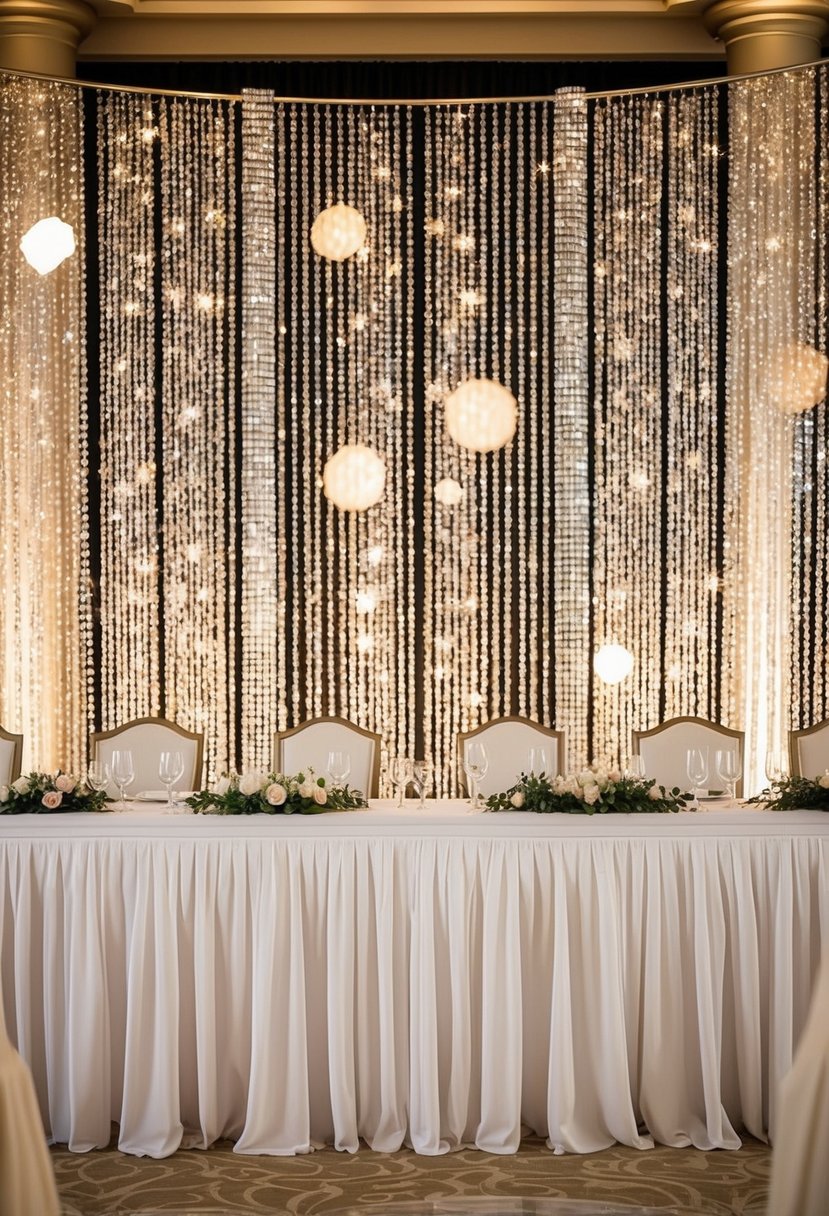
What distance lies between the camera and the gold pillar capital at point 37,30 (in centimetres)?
691

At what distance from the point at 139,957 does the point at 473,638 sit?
3.55m

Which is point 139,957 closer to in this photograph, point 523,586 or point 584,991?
point 584,991

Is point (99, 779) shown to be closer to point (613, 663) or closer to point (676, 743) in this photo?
point (676, 743)

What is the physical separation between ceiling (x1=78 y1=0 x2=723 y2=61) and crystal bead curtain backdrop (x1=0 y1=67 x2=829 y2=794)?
0.94ft

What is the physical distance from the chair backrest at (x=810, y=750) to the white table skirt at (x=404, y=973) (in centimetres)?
139

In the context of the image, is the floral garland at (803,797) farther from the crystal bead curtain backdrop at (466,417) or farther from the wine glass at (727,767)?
the crystal bead curtain backdrop at (466,417)

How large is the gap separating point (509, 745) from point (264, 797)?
1541 mm

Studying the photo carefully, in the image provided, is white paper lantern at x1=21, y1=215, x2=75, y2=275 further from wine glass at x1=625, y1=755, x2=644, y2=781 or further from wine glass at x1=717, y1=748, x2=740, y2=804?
wine glass at x1=717, y1=748, x2=740, y2=804

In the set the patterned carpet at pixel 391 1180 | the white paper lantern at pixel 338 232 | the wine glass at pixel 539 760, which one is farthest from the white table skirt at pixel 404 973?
the white paper lantern at pixel 338 232

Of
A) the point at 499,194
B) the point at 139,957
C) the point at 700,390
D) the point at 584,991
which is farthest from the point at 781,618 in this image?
the point at 139,957

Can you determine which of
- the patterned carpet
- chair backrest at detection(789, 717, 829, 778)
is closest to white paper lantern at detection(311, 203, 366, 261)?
chair backrest at detection(789, 717, 829, 778)

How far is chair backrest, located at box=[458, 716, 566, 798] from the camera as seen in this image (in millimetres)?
5375

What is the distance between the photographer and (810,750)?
5395 millimetres

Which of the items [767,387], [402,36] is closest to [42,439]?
[402,36]
